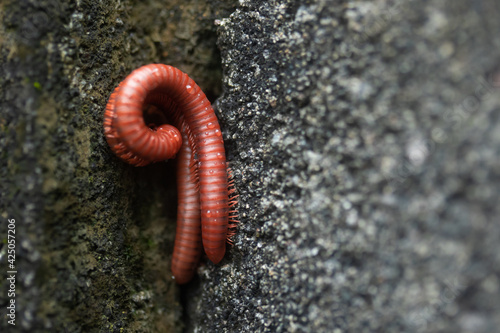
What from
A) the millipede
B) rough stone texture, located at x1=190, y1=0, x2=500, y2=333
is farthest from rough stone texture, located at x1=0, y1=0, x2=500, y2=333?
the millipede

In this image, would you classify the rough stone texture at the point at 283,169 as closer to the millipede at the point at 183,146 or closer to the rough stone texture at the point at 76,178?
the rough stone texture at the point at 76,178

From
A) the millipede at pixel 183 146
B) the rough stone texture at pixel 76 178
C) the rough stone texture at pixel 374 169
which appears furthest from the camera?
the millipede at pixel 183 146

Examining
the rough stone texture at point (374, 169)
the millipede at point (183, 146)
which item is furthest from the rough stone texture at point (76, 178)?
the rough stone texture at point (374, 169)

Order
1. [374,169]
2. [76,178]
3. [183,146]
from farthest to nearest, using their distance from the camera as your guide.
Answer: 1. [183,146]
2. [76,178]
3. [374,169]

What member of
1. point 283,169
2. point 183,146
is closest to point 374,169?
point 283,169

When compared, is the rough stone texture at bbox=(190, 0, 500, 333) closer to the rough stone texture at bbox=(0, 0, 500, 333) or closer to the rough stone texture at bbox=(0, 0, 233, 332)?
the rough stone texture at bbox=(0, 0, 500, 333)

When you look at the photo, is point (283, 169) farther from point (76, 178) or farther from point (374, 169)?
point (76, 178)
